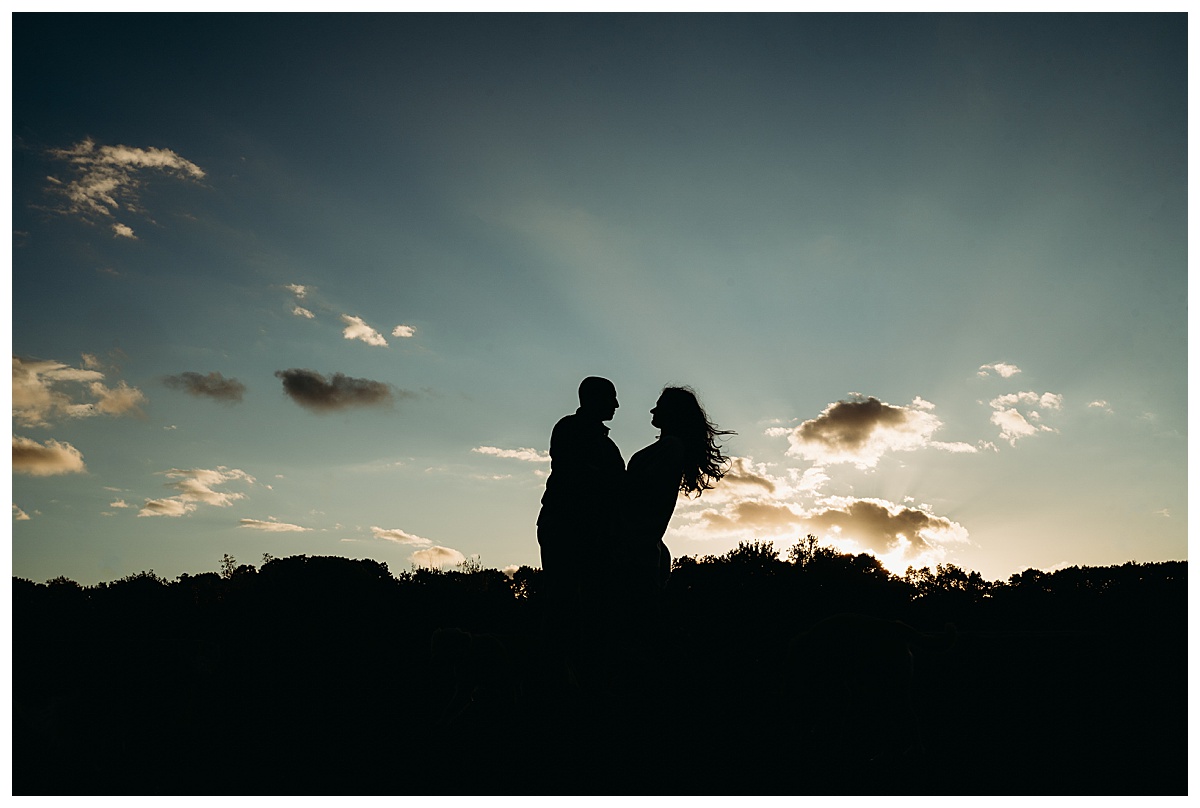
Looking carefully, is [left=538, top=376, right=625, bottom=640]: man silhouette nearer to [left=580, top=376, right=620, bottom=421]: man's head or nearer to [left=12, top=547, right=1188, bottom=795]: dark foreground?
[left=580, top=376, right=620, bottom=421]: man's head

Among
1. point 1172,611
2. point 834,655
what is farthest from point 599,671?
point 1172,611

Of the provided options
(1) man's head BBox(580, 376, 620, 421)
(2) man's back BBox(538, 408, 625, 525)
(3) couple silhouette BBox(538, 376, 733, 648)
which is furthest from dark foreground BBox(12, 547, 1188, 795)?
(1) man's head BBox(580, 376, 620, 421)

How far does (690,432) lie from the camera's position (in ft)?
22.4

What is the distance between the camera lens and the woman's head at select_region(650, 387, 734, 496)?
22.3 ft

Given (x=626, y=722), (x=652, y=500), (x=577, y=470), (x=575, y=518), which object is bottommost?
(x=626, y=722)

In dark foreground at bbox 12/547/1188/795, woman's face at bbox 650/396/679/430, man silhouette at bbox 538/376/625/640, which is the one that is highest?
woman's face at bbox 650/396/679/430

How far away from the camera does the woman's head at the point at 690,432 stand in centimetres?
681

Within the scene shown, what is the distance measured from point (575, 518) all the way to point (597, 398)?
45.0 inches

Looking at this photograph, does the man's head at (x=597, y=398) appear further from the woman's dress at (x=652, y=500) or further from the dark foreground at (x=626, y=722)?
the dark foreground at (x=626, y=722)

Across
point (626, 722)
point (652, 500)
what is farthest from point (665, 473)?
point (626, 722)

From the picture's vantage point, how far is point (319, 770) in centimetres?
533

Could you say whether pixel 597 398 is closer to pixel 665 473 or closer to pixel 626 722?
pixel 665 473

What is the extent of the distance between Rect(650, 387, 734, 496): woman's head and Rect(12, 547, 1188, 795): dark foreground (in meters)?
1.18

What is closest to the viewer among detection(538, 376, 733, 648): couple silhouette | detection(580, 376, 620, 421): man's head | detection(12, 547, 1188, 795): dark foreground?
detection(12, 547, 1188, 795): dark foreground
